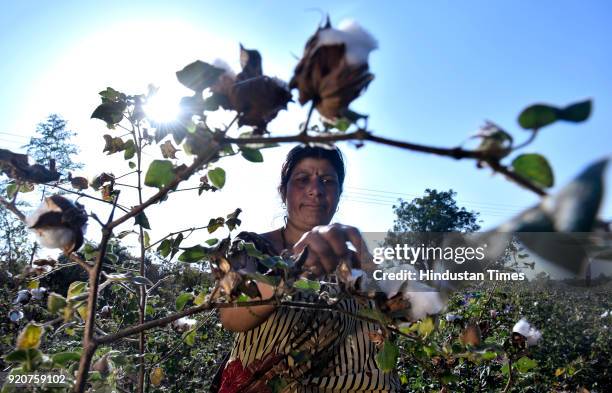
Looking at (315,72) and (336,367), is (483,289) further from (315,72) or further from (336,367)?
(315,72)

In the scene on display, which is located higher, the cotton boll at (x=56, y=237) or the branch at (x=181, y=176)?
the branch at (x=181, y=176)

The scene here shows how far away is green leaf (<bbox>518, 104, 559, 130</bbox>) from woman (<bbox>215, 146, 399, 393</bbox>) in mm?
272

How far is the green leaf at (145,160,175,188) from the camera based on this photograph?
51cm

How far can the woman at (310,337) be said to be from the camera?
1.84ft

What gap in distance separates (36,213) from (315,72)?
0.33 metres

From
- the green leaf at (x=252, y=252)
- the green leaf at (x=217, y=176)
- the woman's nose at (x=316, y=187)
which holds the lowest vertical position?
the green leaf at (x=252, y=252)

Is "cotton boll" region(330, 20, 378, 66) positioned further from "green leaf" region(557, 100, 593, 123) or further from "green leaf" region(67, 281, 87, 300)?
"green leaf" region(67, 281, 87, 300)

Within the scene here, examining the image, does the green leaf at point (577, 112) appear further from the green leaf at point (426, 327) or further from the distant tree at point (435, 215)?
the distant tree at point (435, 215)

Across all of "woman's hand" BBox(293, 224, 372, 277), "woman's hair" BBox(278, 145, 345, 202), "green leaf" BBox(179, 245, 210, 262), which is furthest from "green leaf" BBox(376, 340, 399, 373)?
"woman's hair" BBox(278, 145, 345, 202)

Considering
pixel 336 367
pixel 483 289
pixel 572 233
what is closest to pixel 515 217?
pixel 572 233

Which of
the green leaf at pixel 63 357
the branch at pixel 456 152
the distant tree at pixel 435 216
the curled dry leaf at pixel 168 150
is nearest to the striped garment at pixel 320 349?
the curled dry leaf at pixel 168 150

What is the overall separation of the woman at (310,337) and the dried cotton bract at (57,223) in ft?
0.60

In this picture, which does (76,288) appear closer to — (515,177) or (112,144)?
(112,144)

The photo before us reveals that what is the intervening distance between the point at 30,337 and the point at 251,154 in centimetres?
31
